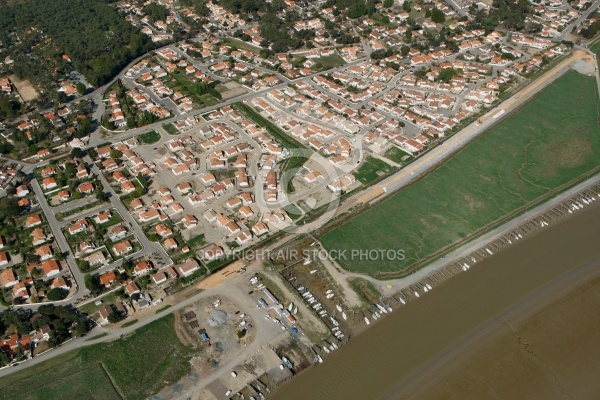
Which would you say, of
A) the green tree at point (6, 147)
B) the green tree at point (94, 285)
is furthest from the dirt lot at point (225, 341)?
the green tree at point (6, 147)

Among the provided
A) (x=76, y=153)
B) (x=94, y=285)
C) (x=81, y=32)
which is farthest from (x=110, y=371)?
(x=81, y=32)

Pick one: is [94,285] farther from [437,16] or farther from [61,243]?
[437,16]

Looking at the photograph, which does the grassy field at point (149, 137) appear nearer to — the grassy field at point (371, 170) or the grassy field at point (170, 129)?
the grassy field at point (170, 129)

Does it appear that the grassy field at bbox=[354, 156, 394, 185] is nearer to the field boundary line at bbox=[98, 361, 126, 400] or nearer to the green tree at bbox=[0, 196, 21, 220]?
the field boundary line at bbox=[98, 361, 126, 400]

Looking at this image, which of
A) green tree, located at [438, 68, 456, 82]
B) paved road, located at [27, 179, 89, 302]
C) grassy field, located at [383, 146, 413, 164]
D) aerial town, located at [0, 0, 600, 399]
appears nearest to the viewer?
aerial town, located at [0, 0, 600, 399]

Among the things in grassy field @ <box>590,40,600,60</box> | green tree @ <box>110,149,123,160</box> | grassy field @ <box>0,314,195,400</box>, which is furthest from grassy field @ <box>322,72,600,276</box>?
green tree @ <box>110,149,123,160</box>

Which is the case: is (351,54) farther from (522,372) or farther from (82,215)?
(522,372)
